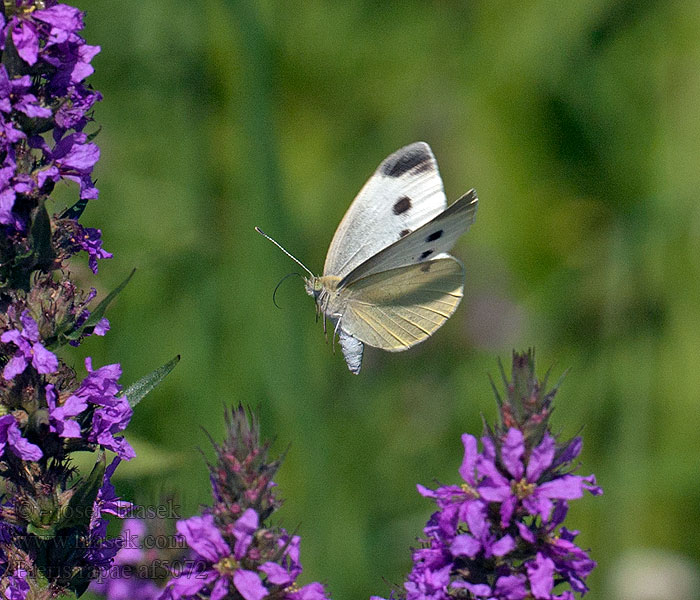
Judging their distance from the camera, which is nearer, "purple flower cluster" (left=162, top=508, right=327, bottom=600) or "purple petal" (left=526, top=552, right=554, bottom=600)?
"purple petal" (left=526, top=552, right=554, bottom=600)

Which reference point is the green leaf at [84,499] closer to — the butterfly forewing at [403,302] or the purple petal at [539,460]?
the purple petal at [539,460]

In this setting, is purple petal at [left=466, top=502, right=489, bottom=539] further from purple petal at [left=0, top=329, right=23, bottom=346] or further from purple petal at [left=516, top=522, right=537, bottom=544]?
purple petal at [left=0, top=329, right=23, bottom=346]

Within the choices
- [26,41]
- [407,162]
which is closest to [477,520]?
[26,41]

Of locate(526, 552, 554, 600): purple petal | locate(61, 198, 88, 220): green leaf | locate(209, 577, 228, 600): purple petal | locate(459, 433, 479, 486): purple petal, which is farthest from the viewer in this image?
locate(61, 198, 88, 220): green leaf

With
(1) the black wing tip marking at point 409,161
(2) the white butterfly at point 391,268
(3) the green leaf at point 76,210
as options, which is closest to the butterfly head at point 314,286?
(2) the white butterfly at point 391,268

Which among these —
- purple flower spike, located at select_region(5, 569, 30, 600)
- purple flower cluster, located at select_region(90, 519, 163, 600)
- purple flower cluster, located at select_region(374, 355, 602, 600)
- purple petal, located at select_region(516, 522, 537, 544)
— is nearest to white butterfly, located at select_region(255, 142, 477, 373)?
purple flower cluster, located at select_region(90, 519, 163, 600)
